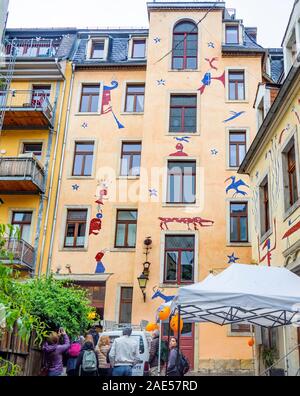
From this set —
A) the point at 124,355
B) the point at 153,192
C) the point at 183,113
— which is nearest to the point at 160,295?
the point at 153,192

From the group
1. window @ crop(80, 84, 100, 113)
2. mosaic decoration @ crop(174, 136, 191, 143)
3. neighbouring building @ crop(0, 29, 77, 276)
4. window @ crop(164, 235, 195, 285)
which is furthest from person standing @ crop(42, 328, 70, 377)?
window @ crop(80, 84, 100, 113)

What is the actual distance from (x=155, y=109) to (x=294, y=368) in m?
14.0

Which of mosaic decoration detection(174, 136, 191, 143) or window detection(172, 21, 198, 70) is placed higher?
window detection(172, 21, 198, 70)

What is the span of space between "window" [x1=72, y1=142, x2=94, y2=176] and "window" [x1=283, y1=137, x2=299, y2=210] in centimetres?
1130

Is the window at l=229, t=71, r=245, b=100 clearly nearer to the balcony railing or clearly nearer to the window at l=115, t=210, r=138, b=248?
the window at l=115, t=210, r=138, b=248

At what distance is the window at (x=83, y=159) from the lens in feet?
71.9

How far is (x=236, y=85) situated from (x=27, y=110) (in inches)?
383

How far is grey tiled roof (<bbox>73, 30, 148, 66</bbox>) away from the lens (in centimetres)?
2366

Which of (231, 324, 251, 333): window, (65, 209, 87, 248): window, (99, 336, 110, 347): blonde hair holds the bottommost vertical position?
(99, 336, 110, 347): blonde hair

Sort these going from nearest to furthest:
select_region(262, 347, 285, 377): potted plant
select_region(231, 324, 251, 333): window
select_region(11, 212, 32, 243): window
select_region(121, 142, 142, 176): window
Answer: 1. select_region(262, 347, 285, 377): potted plant
2. select_region(231, 324, 251, 333): window
3. select_region(11, 212, 32, 243): window
4. select_region(121, 142, 142, 176): window

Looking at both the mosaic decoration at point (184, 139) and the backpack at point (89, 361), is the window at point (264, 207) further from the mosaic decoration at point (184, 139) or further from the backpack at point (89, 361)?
the mosaic decoration at point (184, 139)

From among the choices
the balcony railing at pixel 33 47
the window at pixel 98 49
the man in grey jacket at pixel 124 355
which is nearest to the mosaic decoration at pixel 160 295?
the man in grey jacket at pixel 124 355

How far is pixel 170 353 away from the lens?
9867 mm

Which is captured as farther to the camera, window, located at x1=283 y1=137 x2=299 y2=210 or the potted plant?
the potted plant
